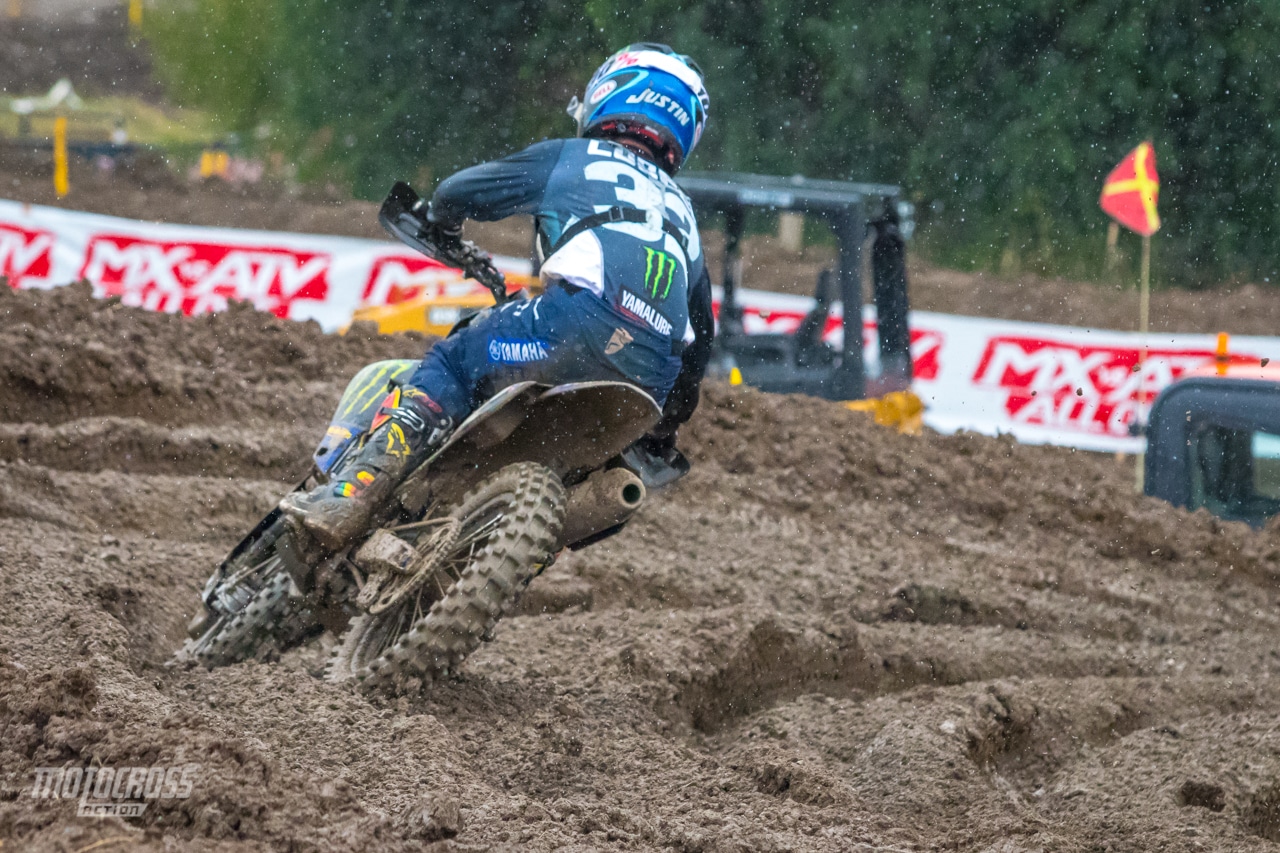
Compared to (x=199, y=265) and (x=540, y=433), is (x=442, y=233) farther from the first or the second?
(x=199, y=265)

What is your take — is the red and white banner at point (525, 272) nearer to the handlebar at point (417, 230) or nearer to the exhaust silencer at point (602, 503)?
the handlebar at point (417, 230)

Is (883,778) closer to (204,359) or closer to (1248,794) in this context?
(1248,794)

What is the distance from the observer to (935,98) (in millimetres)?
23469

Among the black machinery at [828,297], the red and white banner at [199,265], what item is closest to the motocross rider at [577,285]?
the black machinery at [828,297]

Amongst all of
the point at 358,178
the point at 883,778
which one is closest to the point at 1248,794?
the point at 883,778

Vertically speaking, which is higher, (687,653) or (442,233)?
(442,233)

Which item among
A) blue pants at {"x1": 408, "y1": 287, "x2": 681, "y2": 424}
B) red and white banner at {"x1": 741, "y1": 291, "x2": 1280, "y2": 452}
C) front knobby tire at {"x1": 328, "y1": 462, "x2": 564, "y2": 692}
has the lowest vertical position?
red and white banner at {"x1": 741, "y1": 291, "x2": 1280, "y2": 452}

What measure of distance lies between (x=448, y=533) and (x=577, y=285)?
81cm

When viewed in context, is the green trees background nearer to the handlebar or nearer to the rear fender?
the handlebar

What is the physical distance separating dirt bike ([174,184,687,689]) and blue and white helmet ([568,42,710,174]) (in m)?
0.68

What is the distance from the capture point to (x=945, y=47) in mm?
22875

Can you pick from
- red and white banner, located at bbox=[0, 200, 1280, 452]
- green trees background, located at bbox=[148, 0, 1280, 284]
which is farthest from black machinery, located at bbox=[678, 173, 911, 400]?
green trees background, located at bbox=[148, 0, 1280, 284]

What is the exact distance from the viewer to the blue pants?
4129 millimetres

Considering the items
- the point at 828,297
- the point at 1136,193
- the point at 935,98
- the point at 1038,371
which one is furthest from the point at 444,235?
the point at 935,98
